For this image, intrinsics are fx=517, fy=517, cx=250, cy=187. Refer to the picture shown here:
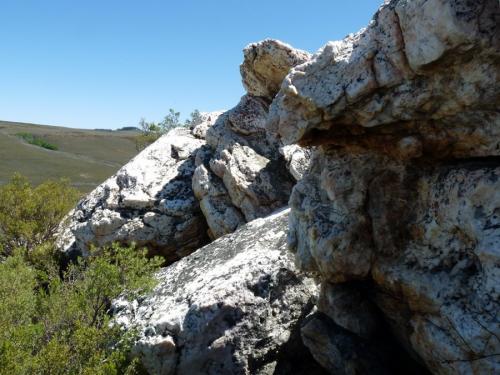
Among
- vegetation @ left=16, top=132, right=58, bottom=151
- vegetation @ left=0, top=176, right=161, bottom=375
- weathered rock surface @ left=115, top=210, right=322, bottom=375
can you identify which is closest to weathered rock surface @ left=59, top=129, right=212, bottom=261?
vegetation @ left=0, top=176, right=161, bottom=375

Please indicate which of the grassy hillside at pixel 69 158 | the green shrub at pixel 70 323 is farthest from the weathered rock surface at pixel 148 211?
the grassy hillside at pixel 69 158

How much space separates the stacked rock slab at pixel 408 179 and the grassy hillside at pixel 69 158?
64348mm

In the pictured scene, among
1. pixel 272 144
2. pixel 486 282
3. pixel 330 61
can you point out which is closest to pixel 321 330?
pixel 486 282

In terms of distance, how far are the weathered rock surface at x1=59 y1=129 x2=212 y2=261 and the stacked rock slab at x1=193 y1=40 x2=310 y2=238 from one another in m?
0.94

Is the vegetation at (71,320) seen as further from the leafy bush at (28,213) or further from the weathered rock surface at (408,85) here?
the weathered rock surface at (408,85)

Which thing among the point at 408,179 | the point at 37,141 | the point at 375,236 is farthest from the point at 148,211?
the point at 37,141

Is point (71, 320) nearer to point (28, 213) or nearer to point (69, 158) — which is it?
point (28, 213)

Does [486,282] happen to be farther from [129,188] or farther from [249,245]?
[129,188]

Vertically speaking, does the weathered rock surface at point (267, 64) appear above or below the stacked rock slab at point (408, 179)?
above

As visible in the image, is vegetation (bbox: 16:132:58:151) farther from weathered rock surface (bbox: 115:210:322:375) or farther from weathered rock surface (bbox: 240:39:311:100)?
weathered rock surface (bbox: 115:210:322:375)

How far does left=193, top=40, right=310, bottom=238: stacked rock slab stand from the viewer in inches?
665

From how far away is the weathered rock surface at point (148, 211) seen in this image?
18.4 metres

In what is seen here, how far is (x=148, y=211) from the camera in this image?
18719 mm

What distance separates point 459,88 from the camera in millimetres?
7297
